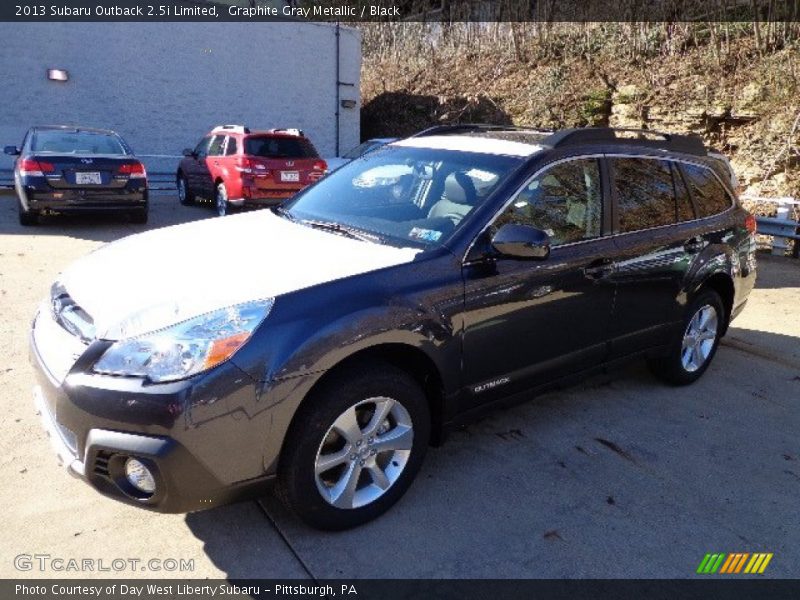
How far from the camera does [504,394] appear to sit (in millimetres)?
3420

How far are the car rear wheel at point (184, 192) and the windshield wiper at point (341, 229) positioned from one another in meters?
10.3

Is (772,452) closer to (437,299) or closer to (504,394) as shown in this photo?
(504,394)

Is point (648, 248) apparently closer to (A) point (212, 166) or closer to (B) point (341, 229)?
(B) point (341, 229)

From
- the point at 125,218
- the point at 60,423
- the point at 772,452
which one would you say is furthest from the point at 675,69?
the point at 60,423

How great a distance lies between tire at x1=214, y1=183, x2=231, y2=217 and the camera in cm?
1138

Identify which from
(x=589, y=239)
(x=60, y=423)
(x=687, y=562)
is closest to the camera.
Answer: (x=60, y=423)

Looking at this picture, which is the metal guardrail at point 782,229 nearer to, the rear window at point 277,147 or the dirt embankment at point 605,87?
the dirt embankment at point 605,87

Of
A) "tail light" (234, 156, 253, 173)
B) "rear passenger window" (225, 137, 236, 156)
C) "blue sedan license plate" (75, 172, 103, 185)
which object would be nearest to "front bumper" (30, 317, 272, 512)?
"blue sedan license plate" (75, 172, 103, 185)

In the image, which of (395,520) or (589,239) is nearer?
(395,520)

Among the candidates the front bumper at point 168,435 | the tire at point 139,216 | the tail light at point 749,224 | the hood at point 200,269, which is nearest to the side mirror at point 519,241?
the hood at point 200,269

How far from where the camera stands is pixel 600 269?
3.70 meters

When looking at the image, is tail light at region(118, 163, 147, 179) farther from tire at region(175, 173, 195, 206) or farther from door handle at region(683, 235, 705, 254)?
door handle at region(683, 235, 705, 254)

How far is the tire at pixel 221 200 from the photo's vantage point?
1138cm

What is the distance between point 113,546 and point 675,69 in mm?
15519
